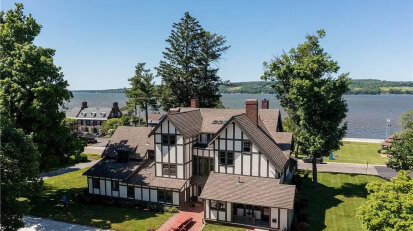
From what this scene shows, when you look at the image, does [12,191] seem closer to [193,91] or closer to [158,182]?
[158,182]

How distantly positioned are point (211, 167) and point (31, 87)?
18.2m

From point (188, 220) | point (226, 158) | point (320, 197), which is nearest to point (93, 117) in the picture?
point (226, 158)

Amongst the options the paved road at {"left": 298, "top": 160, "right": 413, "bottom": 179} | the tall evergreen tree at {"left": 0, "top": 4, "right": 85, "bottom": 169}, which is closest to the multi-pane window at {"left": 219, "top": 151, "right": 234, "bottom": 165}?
the tall evergreen tree at {"left": 0, "top": 4, "right": 85, "bottom": 169}

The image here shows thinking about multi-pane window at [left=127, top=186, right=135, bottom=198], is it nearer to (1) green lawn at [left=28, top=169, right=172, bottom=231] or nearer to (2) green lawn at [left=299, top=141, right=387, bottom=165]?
(1) green lawn at [left=28, top=169, right=172, bottom=231]

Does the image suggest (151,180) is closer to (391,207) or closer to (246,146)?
(246,146)

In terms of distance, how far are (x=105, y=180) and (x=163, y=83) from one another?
90.3ft

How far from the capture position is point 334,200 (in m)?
31.9

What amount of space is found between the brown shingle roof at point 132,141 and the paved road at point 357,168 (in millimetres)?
25623

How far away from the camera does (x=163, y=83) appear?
56312 millimetres

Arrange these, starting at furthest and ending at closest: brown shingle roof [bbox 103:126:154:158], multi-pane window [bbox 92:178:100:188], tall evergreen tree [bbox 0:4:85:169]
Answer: brown shingle roof [bbox 103:126:154:158], multi-pane window [bbox 92:178:100:188], tall evergreen tree [bbox 0:4:85:169]

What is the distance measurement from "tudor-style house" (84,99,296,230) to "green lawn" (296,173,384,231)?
325 cm

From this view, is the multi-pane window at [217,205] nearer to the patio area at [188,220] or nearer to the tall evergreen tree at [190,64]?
the patio area at [188,220]

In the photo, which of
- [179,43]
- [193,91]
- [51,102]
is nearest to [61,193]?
[51,102]

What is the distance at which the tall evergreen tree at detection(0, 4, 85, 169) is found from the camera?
85.2 ft
